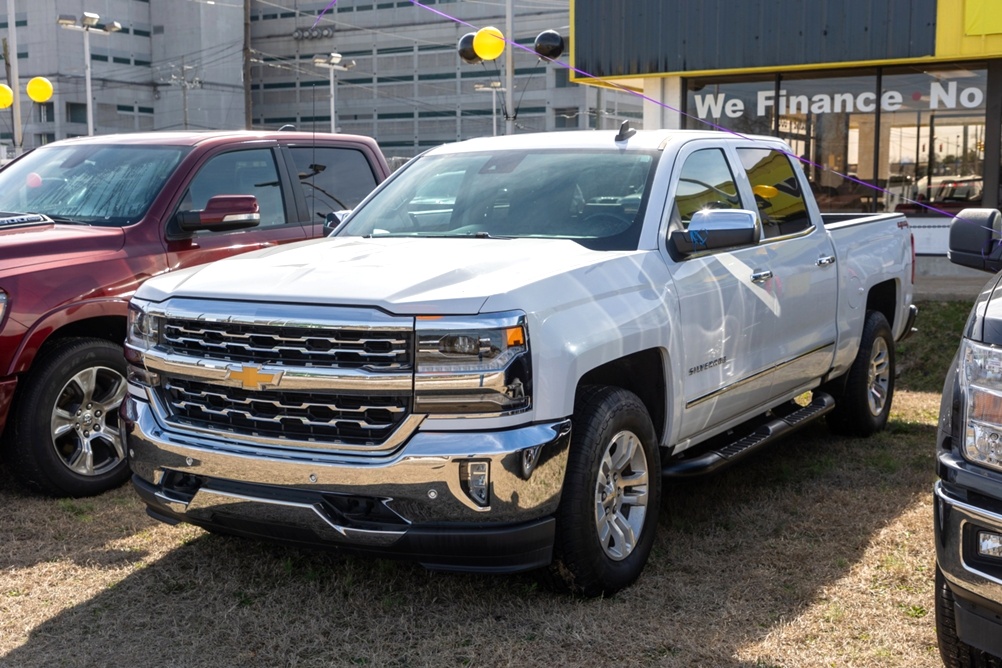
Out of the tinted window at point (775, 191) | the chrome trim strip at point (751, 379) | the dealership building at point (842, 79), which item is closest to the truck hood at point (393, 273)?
the chrome trim strip at point (751, 379)

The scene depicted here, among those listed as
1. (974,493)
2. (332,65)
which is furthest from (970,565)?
(332,65)

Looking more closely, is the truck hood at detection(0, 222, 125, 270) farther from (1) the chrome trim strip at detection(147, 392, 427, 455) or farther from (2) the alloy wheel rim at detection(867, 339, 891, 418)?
(2) the alloy wheel rim at detection(867, 339, 891, 418)

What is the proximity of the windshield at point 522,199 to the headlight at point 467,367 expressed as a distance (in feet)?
3.50

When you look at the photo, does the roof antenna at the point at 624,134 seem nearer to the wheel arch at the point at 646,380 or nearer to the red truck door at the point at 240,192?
the wheel arch at the point at 646,380

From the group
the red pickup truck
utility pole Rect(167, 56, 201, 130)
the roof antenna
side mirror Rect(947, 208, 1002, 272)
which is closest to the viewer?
side mirror Rect(947, 208, 1002, 272)

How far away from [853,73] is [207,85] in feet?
231

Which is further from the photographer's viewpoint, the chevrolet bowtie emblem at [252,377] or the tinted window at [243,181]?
the tinted window at [243,181]

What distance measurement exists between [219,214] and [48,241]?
2.97ft

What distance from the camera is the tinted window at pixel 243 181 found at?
6.70 meters

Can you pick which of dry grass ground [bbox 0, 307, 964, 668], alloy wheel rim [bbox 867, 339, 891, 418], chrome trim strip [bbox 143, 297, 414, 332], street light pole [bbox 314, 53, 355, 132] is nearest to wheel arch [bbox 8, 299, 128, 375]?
dry grass ground [bbox 0, 307, 964, 668]

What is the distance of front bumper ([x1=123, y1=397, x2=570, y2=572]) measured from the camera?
12.6 feet

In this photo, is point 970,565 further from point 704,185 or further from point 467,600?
point 704,185

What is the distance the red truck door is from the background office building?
218 feet

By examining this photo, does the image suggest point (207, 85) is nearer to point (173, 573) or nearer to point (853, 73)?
point (853, 73)
